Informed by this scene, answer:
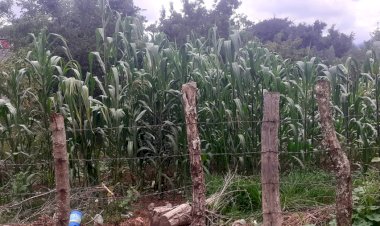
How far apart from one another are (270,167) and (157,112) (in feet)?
8.76

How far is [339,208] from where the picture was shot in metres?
4.14

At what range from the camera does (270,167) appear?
12.9 feet

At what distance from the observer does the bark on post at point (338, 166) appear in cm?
413

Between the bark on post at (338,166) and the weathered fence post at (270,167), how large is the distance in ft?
1.62

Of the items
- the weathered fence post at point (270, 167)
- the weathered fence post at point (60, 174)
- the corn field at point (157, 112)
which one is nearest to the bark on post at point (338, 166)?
the weathered fence post at point (270, 167)

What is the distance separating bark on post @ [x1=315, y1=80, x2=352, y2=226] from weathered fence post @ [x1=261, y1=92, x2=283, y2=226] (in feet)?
1.62

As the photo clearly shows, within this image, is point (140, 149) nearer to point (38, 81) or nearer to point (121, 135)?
point (121, 135)

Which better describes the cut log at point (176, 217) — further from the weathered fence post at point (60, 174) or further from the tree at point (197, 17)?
the tree at point (197, 17)

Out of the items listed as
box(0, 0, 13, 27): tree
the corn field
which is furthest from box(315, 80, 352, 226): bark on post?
box(0, 0, 13, 27): tree

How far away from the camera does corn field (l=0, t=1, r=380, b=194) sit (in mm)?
6027

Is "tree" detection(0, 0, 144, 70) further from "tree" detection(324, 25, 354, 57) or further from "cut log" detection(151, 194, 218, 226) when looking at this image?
"tree" detection(324, 25, 354, 57)

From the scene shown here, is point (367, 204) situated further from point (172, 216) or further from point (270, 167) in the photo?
point (172, 216)

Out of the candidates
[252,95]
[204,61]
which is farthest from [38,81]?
[252,95]

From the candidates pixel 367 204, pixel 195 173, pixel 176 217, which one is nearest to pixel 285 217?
pixel 367 204
